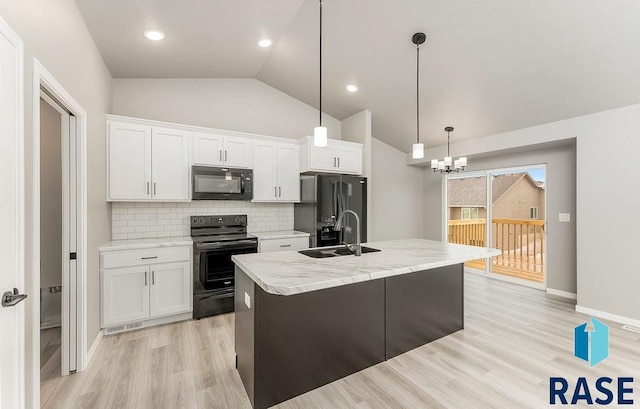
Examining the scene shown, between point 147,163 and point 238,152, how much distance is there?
108cm

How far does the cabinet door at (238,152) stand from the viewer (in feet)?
12.6

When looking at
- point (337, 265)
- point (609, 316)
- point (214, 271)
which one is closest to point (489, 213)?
point (609, 316)

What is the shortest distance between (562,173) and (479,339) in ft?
9.71

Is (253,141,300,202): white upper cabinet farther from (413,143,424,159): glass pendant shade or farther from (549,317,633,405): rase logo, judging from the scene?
(549,317,633,405): rase logo

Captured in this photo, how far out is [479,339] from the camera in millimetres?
2914

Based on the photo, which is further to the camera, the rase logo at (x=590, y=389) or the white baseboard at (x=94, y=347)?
the white baseboard at (x=94, y=347)

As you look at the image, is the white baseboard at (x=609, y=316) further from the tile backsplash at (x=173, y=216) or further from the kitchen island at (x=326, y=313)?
the tile backsplash at (x=173, y=216)

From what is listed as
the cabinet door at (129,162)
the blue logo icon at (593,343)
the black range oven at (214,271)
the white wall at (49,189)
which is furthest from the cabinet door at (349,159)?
the white wall at (49,189)

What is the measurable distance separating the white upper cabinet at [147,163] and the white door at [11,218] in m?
1.93

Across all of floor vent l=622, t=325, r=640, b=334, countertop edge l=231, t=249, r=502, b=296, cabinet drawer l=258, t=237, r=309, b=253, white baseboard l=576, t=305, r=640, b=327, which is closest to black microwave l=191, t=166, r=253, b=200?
cabinet drawer l=258, t=237, r=309, b=253

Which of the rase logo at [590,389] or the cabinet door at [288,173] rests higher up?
the cabinet door at [288,173]

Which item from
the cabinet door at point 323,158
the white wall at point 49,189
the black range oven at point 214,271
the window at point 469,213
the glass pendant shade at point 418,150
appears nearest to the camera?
the glass pendant shade at point 418,150

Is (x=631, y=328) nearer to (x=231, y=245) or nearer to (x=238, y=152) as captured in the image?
(x=231, y=245)

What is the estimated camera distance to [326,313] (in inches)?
85.3
